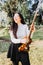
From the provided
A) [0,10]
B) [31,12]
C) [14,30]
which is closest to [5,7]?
[0,10]

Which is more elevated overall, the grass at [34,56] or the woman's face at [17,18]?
the woman's face at [17,18]

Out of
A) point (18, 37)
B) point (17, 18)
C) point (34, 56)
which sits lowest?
point (34, 56)

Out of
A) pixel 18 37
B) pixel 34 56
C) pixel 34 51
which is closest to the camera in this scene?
pixel 18 37

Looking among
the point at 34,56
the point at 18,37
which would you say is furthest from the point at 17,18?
the point at 34,56

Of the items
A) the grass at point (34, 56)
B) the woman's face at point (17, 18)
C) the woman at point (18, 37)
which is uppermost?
the woman's face at point (17, 18)

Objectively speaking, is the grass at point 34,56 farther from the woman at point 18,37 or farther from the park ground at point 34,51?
the woman at point 18,37

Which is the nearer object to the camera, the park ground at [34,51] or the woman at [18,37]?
the woman at [18,37]

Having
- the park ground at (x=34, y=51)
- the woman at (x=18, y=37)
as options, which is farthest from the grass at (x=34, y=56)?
the woman at (x=18, y=37)

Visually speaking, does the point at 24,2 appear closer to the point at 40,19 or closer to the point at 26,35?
the point at 40,19

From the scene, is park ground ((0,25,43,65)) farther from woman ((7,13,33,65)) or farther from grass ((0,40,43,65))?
woman ((7,13,33,65))

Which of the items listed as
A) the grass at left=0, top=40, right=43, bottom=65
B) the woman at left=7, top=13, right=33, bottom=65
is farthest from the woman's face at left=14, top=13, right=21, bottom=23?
the grass at left=0, top=40, right=43, bottom=65

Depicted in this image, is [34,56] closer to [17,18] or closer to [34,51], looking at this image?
[34,51]

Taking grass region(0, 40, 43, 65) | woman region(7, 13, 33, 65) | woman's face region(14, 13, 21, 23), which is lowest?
grass region(0, 40, 43, 65)

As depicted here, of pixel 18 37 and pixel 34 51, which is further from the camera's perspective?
pixel 34 51
